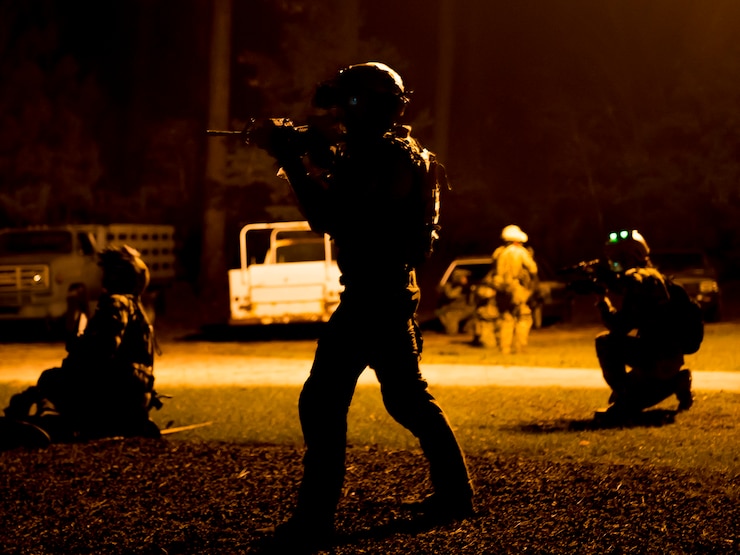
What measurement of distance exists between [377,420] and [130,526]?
3503 mm

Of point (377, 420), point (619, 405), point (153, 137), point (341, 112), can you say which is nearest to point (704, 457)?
point (619, 405)

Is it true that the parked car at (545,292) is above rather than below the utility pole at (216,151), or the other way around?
below

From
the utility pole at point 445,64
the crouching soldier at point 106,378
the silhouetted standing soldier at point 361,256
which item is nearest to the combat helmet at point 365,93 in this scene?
the silhouetted standing soldier at point 361,256

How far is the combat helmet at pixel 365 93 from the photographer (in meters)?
4.86

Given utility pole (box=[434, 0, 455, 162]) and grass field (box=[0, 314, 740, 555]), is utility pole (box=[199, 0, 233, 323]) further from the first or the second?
grass field (box=[0, 314, 740, 555])

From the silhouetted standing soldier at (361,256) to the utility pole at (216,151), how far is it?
19967 millimetres

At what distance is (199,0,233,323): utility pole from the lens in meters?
25.0

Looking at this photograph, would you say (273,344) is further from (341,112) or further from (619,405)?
(341,112)

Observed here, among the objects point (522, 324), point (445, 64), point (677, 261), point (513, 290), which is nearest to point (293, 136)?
point (513, 290)

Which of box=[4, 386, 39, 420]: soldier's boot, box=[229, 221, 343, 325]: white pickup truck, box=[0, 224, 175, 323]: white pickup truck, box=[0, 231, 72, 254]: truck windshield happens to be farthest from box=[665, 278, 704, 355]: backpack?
box=[0, 231, 72, 254]: truck windshield

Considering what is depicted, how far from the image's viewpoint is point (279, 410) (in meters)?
9.16

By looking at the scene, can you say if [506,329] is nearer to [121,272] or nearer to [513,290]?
[513,290]

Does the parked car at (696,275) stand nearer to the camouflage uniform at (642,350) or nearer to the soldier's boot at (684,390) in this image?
the soldier's boot at (684,390)

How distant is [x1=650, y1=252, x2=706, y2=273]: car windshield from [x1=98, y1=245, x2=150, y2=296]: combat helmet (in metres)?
14.9
